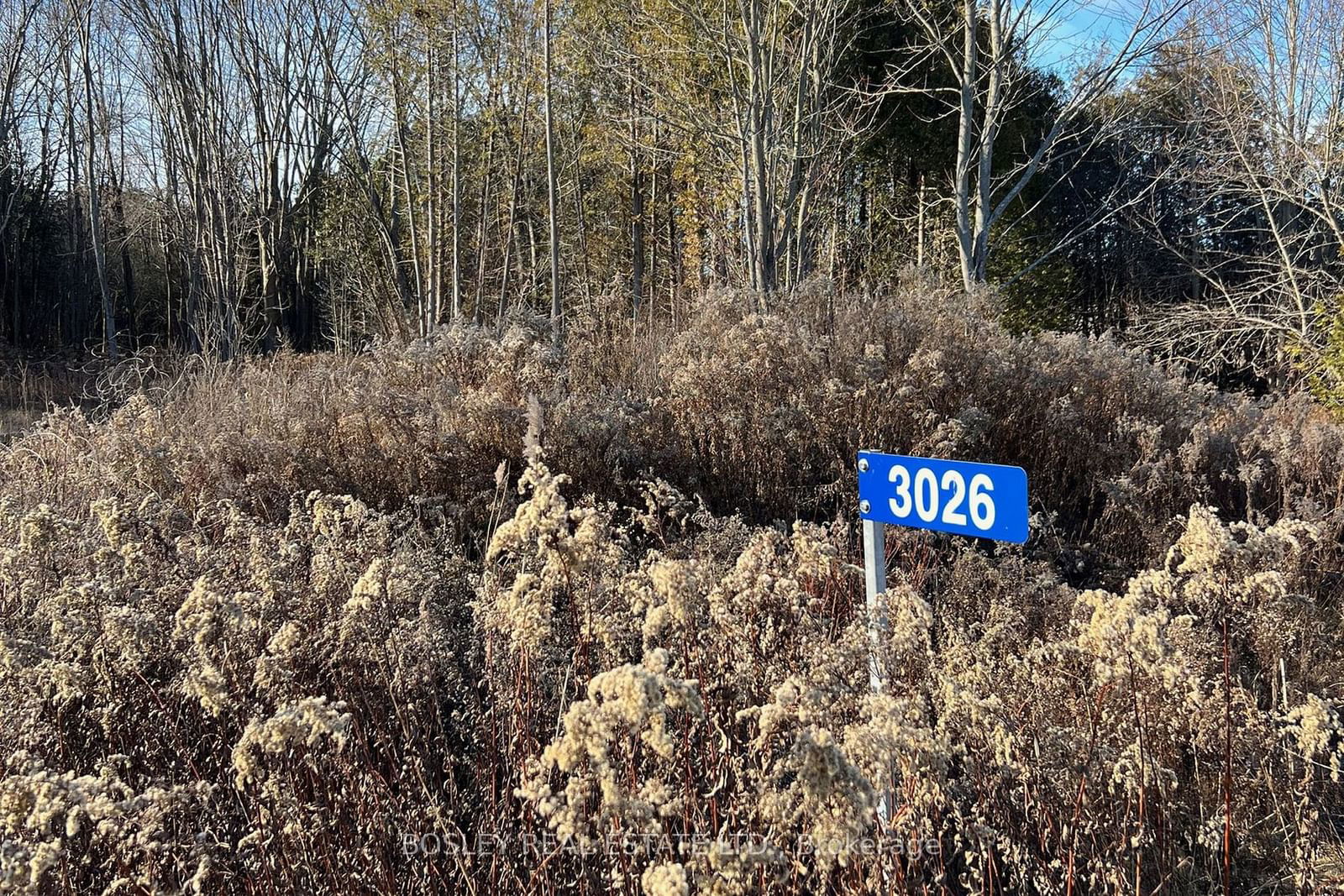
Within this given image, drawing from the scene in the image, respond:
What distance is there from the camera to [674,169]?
1363 centimetres

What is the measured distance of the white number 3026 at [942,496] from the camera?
186 cm

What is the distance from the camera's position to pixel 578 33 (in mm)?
11602

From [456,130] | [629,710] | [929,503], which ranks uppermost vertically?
[456,130]

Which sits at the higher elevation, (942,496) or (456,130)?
(456,130)

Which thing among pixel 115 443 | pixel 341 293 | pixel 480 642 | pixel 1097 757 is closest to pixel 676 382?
pixel 480 642

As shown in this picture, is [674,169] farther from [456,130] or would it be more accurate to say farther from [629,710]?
[629,710]

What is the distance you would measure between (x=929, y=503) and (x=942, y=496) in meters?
0.04

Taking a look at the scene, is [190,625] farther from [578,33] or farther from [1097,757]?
[578,33]

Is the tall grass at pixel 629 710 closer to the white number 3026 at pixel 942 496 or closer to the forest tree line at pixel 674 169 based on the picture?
the white number 3026 at pixel 942 496

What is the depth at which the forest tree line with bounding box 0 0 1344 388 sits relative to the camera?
26.2 ft

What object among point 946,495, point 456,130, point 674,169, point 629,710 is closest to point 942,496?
point 946,495

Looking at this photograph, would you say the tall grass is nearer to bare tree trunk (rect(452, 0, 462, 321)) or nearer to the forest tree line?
the forest tree line

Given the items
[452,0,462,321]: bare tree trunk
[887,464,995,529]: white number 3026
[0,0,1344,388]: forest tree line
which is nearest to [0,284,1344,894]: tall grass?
[887,464,995,529]: white number 3026

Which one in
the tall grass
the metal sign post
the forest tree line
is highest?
the forest tree line
